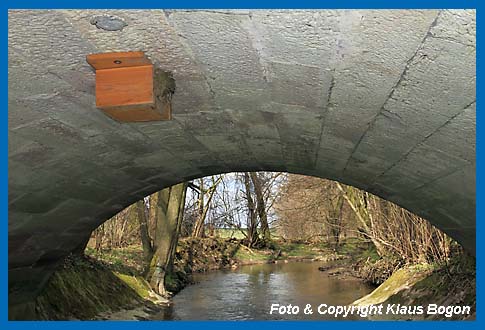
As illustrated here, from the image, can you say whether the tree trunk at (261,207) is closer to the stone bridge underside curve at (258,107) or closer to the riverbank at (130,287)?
the riverbank at (130,287)

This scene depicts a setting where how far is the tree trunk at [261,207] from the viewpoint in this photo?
26100mm

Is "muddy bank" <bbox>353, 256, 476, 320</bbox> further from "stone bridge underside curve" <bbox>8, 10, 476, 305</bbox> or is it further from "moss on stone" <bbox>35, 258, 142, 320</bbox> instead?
"moss on stone" <bbox>35, 258, 142, 320</bbox>

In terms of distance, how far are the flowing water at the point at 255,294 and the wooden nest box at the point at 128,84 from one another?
7524mm

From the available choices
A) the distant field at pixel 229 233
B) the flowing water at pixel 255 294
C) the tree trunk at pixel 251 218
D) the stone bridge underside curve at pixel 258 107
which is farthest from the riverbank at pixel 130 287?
the tree trunk at pixel 251 218

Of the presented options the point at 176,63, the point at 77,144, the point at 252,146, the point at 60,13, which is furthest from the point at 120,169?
the point at 60,13

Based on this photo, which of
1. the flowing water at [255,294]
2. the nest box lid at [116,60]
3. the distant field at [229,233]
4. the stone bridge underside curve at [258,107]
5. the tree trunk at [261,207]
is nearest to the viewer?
the stone bridge underside curve at [258,107]

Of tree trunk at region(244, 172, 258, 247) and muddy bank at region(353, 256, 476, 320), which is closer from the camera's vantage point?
muddy bank at region(353, 256, 476, 320)

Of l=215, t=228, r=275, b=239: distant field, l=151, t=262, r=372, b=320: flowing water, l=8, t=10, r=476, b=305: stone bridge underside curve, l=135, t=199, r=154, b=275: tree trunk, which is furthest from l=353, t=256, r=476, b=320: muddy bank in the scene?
l=215, t=228, r=275, b=239: distant field

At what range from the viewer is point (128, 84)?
2641mm

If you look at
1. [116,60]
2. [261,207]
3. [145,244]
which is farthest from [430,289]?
[261,207]

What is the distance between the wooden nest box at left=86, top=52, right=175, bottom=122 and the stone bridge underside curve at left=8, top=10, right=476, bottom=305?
6cm

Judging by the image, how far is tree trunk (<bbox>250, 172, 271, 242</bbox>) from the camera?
85.6 ft

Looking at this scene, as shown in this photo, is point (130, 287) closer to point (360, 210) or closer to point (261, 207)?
point (360, 210)

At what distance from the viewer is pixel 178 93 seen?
9.89ft
